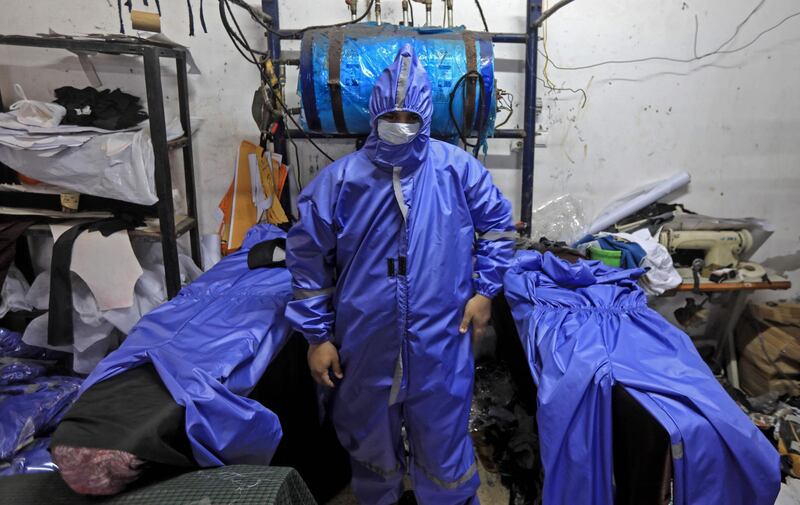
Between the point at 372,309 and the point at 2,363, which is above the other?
the point at 372,309

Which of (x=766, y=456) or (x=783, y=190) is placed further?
(x=783, y=190)

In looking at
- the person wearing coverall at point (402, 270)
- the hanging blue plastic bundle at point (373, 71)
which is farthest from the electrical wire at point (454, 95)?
the person wearing coverall at point (402, 270)

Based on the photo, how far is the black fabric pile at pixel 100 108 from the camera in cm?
212

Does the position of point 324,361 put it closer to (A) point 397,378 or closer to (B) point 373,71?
(A) point 397,378

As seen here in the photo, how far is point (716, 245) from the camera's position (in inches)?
92.4

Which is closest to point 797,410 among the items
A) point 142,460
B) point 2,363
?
point 142,460

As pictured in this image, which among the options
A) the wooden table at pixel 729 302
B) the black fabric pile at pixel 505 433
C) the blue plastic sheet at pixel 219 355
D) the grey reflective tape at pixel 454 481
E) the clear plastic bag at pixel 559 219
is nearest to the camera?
the blue plastic sheet at pixel 219 355

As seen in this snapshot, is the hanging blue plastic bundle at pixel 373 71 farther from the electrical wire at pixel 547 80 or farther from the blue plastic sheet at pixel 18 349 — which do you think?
the blue plastic sheet at pixel 18 349

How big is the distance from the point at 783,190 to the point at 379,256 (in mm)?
2178

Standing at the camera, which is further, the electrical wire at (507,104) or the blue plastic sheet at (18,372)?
the electrical wire at (507,104)

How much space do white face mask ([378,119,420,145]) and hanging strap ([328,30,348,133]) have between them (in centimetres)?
43

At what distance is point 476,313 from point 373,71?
86 cm

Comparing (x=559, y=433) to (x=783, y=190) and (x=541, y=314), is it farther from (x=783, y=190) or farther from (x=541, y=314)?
(x=783, y=190)

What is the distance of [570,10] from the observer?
2299mm
